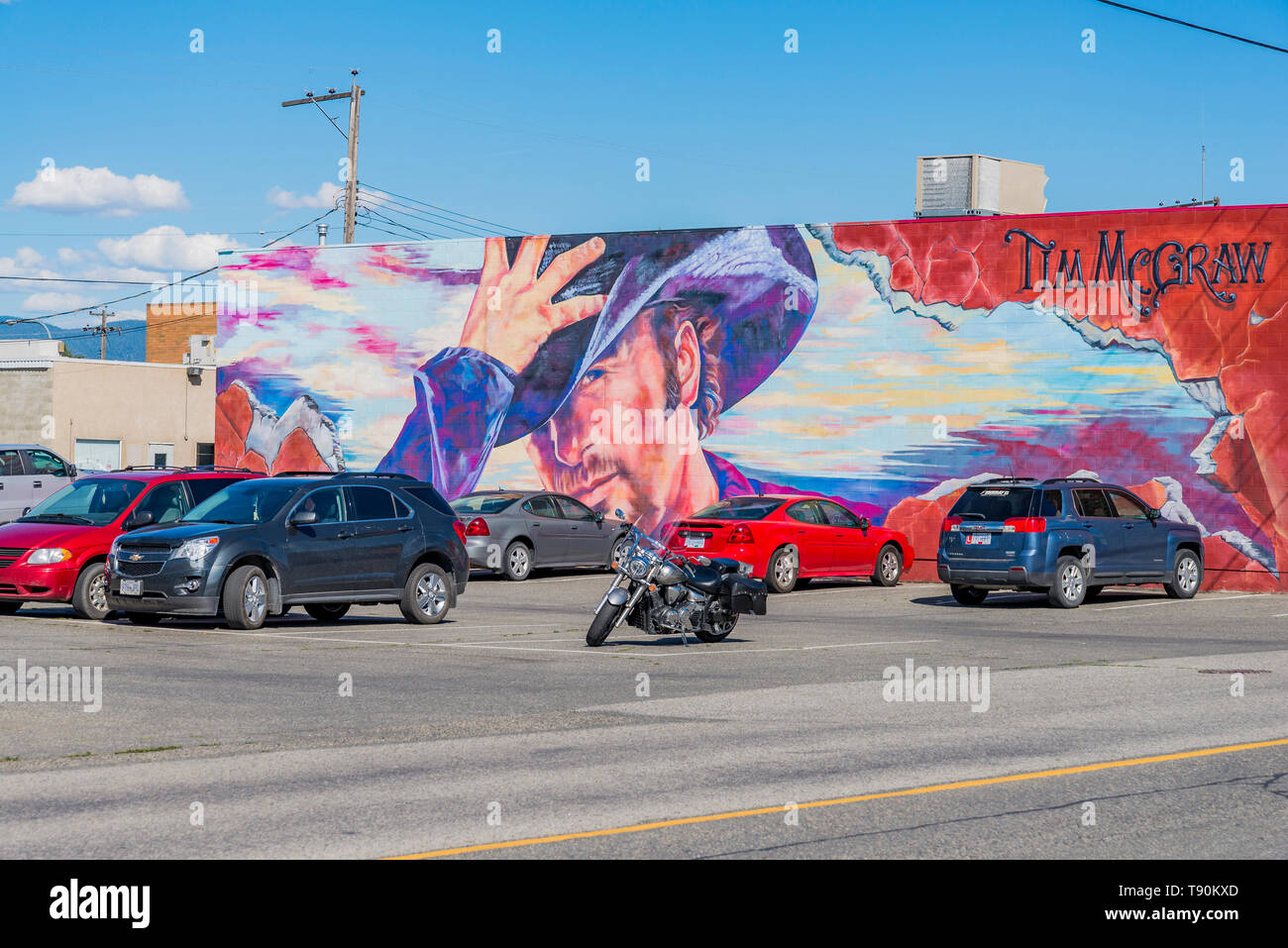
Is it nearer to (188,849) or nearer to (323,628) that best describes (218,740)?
(188,849)

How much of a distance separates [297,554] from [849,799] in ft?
36.8

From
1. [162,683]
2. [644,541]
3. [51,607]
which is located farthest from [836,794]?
[51,607]

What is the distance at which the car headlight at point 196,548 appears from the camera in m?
17.9

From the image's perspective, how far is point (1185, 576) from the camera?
85.0ft

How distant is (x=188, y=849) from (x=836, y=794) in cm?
352

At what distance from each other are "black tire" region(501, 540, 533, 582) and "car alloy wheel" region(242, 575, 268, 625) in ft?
33.9

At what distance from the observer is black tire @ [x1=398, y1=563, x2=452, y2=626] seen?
1991 centimetres

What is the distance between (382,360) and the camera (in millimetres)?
37562

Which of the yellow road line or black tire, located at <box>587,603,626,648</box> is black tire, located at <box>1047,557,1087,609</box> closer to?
black tire, located at <box>587,603,626,648</box>

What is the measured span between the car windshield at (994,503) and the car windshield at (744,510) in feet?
11.2

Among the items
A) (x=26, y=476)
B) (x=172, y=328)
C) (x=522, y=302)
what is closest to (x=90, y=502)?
(x=26, y=476)

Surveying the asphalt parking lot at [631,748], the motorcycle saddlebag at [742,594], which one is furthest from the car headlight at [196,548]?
the motorcycle saddlebag at [742,594]
